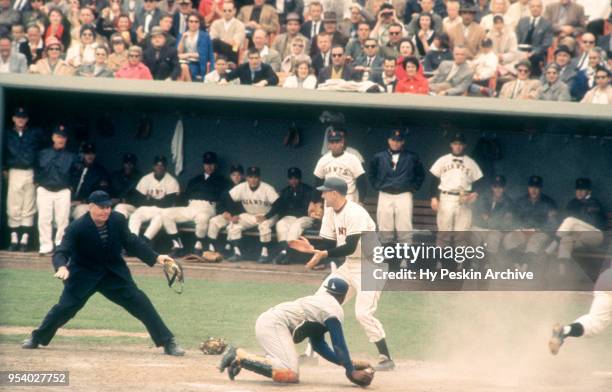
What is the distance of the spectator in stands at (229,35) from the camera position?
592 inches

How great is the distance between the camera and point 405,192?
46.5 feet

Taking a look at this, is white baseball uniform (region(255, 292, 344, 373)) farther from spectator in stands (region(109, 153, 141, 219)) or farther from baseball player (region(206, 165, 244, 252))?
spectator in stands (region(109, 153, 141, 219))

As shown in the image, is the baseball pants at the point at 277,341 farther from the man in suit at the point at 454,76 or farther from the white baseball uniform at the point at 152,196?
the white baseball uniform at the point at 152,196

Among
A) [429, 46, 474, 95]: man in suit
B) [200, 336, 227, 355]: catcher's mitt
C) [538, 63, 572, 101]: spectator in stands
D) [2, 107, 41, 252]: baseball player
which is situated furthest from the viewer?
[2, 107, 41, 252]: baseball player

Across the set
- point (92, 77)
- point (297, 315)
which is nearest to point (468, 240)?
point (92, 77)

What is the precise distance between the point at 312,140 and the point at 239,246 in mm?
1775

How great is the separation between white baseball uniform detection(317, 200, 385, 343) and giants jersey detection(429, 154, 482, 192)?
5.06 m

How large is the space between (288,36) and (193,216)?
8.36 feet

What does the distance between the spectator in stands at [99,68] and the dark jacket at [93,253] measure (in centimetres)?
539

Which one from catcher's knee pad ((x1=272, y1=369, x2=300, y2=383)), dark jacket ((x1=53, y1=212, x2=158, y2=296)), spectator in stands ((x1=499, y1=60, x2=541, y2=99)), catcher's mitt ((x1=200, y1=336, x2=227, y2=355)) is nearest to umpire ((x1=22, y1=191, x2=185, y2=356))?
dark jacket ((x1=53, y1=212, x2=158, y2=296))

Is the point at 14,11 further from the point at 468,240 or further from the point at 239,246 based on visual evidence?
the point at 468,240

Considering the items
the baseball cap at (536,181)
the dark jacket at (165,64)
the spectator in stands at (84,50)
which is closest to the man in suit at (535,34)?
the baseball cap at (536,181)

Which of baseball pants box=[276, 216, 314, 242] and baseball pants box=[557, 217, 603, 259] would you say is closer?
baseball pants box=[557, 217, 603, 259]

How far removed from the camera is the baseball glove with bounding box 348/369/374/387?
331 inches
